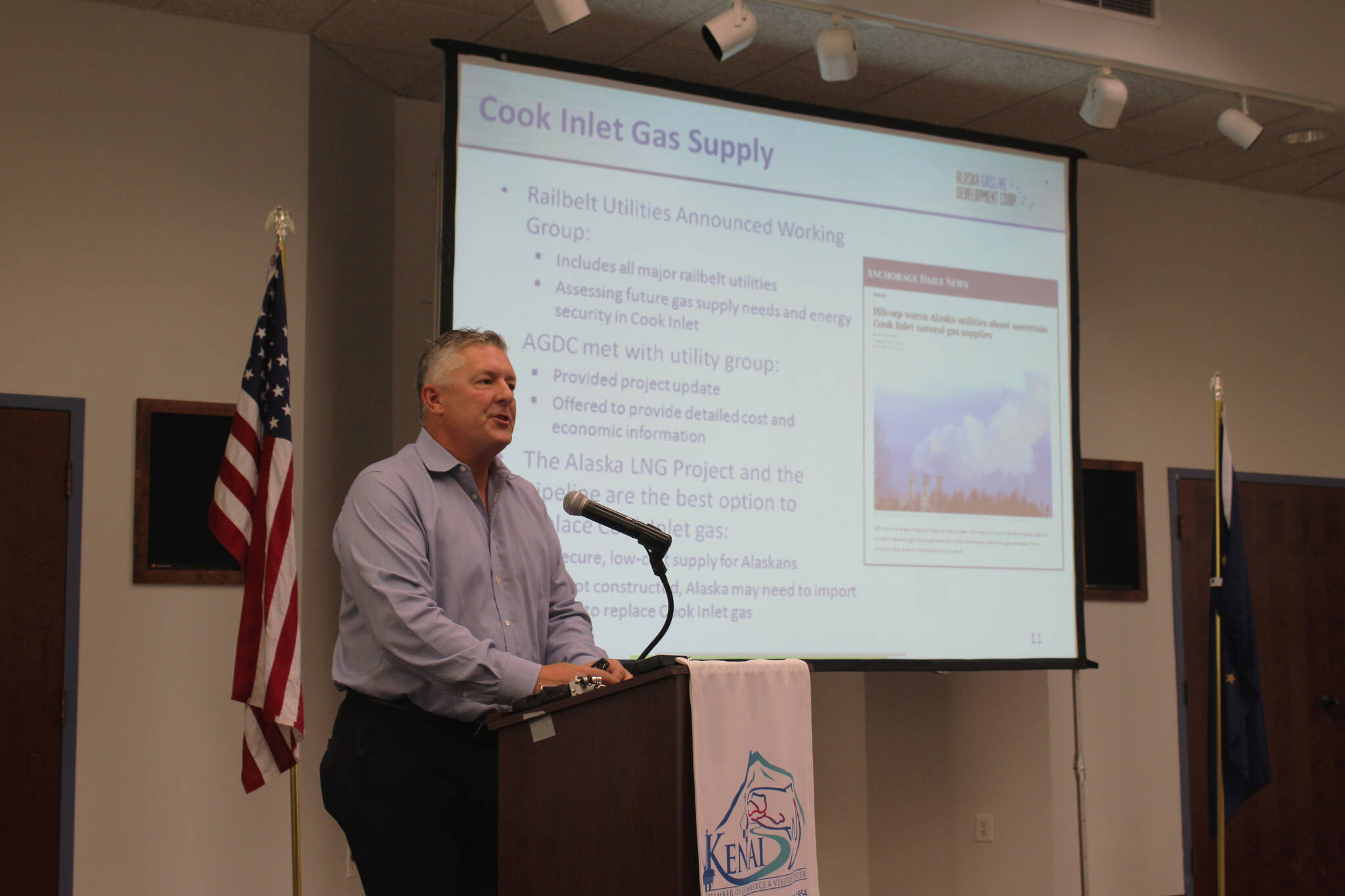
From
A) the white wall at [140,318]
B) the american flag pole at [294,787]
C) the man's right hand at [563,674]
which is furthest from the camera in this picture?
the white wall at [140,318]

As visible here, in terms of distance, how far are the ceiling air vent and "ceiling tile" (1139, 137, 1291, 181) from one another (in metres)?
0.99

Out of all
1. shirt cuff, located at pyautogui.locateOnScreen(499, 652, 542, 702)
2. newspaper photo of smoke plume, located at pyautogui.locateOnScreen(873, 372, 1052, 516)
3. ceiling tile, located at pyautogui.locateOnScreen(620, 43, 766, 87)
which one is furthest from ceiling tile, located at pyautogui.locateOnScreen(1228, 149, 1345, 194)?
shirt cuff, located at pyautogui.locateOnScreen(499, 652, 542, 702)

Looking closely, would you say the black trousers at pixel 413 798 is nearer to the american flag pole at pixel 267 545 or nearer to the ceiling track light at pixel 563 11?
the american flag pole at pixel 267 545

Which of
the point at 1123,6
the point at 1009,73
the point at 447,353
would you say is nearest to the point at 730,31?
the point at 1009,73

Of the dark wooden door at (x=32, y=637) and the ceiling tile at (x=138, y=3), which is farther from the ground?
the ceiling tile at (x=138, y=3)

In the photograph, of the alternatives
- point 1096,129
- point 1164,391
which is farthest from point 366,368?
point 1164,391

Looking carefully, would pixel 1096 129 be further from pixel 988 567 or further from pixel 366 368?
pixel 366 368

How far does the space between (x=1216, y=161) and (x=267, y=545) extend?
461 cm

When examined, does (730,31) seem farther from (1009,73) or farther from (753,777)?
(753,777)

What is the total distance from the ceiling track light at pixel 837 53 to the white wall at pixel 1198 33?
140 mm

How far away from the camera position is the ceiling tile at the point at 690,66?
4.68 metres

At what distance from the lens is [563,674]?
2.09m

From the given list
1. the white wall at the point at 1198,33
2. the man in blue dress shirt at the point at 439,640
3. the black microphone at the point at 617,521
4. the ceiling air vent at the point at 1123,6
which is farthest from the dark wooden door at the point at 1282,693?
the black microphone at the point at 617,521

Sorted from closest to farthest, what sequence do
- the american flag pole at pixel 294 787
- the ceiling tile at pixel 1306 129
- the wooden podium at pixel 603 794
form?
the wooden podium at pixel 603 794 < the american flag pole at pixel 294 787 < the ceiling tile at pixel 1306 129
